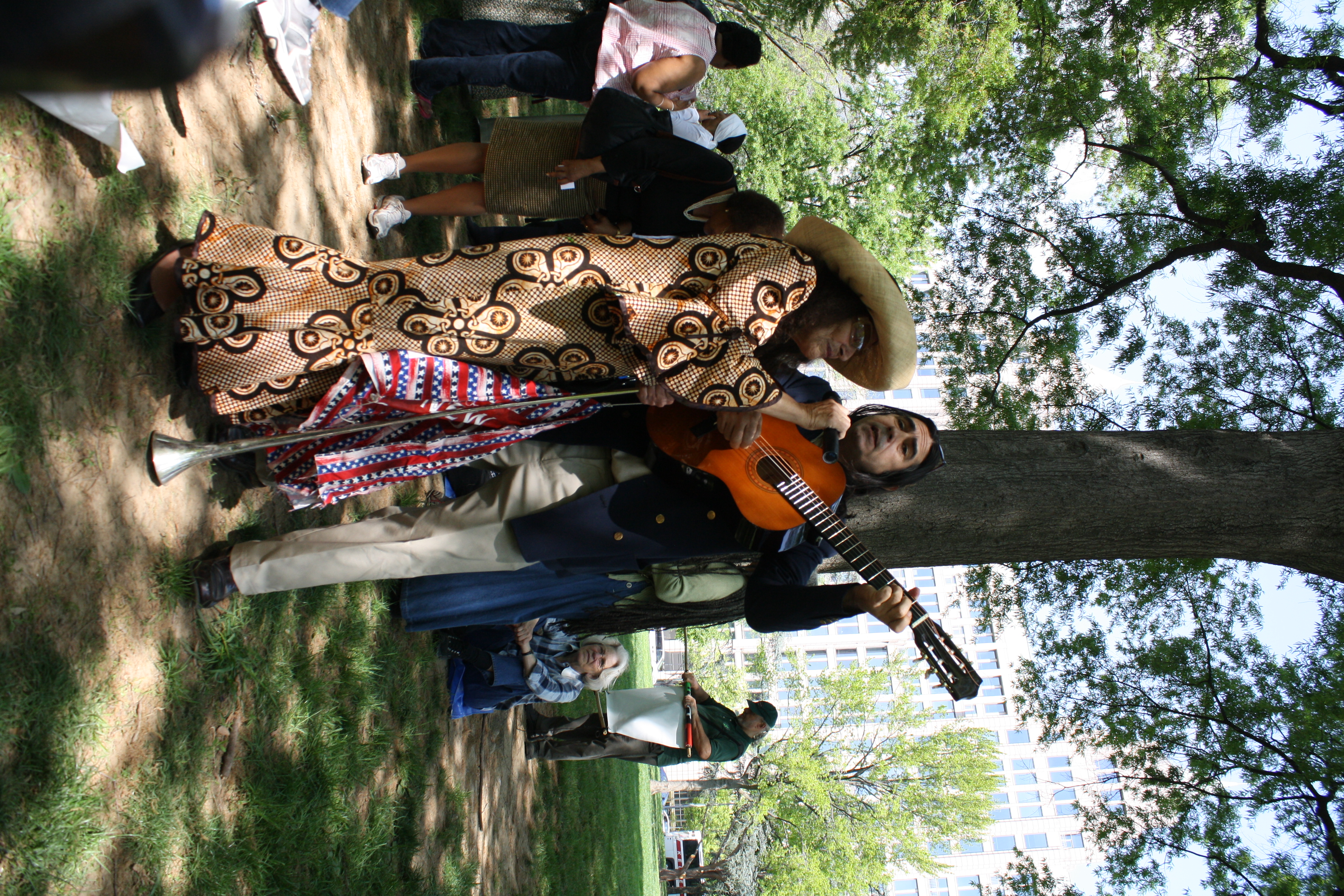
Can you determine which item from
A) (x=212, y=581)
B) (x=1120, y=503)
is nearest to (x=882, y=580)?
(x=1120, y=503)

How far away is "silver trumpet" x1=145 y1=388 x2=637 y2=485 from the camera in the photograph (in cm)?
272

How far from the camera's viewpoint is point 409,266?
2668 millimetres

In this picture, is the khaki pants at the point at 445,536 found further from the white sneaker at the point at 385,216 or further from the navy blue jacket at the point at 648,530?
the white sneaker at the point at 385,216

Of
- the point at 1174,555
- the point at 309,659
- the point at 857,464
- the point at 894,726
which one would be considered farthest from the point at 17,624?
the point at 894,726

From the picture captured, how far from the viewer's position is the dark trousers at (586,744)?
6531 millimetres

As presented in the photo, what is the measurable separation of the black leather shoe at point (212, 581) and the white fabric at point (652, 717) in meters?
3.90

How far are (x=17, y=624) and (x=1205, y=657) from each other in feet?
24.2

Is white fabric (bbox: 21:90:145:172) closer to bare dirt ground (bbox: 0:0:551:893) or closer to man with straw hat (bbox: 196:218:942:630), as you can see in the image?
bare dirt ground (bbox: 0:0:551:893)

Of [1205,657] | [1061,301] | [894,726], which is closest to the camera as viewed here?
[1205,657]

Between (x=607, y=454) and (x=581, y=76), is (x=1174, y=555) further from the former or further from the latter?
(x=581, y=76)

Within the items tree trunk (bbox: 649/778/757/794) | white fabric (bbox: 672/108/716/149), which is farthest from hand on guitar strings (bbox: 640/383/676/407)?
tree trunk (bbox: 649/778/757/794)

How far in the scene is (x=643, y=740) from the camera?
6.54 meters

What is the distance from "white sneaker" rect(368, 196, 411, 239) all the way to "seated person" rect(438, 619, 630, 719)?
7.59ft

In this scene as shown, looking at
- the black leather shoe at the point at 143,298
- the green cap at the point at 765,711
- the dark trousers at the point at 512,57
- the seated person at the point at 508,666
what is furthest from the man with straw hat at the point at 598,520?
the green cap at the point at 765,711
